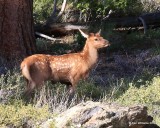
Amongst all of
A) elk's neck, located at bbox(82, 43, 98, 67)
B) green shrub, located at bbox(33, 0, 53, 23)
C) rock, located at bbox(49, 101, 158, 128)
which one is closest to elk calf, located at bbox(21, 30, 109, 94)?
elk's neck, located at bbox(82, 43, 98, 67)

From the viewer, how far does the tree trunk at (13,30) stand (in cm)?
1441

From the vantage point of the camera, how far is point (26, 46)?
48.2 ft

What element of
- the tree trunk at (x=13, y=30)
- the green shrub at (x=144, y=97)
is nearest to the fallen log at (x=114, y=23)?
the tree trunk at (x=13, y=30)

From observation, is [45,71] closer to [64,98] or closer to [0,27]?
[64,98]

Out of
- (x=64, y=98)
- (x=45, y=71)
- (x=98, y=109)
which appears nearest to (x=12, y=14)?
(x=45, y=71)

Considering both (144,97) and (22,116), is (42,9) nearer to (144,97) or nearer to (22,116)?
(144,97)

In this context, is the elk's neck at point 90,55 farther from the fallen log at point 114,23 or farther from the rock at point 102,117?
the fallen log at point 114,23

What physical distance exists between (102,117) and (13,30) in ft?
26.3

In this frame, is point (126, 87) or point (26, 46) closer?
point (126, 87)

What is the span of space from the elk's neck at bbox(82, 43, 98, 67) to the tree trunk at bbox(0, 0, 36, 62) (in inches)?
104

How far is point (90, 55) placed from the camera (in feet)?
40.1

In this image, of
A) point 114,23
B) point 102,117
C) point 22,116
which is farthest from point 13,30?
point 102,117

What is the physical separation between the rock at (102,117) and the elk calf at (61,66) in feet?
13.9

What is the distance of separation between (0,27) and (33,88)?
3563 mm
